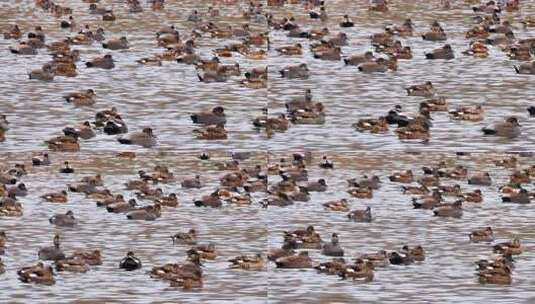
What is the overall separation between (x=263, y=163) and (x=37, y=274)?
10645 millimetres

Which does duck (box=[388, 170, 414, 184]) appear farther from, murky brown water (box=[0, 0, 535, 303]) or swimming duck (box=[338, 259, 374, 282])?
swimming duck (box=[338, 259, 374, 282])

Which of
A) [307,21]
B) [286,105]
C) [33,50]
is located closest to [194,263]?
[286,105]

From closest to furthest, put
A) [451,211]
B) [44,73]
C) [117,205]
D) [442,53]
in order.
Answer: [117,205], [451,211], [44,73], [442,53]

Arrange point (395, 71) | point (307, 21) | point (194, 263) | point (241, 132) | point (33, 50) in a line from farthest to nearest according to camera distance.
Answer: point (307, 21), point (33, 50), point (395, 71), point (241, 132), point (194, 263)

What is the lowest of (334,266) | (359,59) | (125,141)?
(334,266)

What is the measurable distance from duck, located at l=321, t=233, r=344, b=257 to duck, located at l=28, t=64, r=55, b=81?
498 inches

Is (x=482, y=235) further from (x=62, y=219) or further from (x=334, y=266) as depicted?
(x=62, y=219)

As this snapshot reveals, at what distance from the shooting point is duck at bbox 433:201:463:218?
45031 mm

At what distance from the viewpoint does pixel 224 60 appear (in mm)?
56875

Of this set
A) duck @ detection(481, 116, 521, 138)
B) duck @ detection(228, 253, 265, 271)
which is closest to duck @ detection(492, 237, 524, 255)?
duck @ detection(228, 253, 265, 271)

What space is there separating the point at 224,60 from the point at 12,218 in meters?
14.3

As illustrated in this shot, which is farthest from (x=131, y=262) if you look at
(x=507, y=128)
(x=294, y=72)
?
(x=294, y=72)

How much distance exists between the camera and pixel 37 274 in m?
39.5

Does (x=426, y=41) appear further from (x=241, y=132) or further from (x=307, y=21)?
(x=241, y=132)
